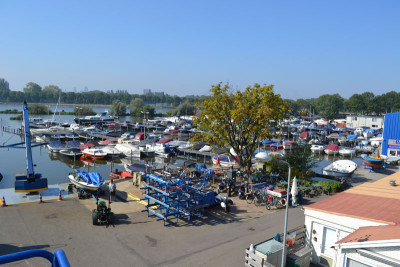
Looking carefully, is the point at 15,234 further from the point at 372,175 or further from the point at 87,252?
the point at 372,175

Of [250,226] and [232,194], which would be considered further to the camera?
[232,194]

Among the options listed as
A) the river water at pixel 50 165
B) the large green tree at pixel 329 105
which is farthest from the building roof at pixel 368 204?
the large green tree at pixel 329 105

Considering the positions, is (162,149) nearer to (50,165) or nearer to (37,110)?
(50,165)

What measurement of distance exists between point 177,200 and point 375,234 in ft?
36.7

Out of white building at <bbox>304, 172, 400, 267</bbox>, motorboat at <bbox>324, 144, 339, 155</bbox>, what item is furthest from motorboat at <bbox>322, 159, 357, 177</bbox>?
motorboat at <bbox>324, 144, 339, 155</bbox>

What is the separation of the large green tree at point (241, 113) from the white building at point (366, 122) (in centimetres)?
7359

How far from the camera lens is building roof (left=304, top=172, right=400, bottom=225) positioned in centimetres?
1174

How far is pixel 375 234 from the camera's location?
31.0 ft

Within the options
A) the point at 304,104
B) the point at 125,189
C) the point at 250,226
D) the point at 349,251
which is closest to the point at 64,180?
the point at 125,189

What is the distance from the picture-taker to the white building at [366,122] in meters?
85.2

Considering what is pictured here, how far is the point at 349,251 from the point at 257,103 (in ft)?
58.1

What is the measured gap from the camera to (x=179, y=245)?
14.8m

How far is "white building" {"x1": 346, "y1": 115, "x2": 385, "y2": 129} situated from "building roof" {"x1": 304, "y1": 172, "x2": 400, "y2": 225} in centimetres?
7947

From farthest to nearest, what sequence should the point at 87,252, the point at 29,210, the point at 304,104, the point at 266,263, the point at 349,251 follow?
the point at 304,104 < the point at 29,210 < the point at 87,252 < the point at 266,263 < the point at 349,251
